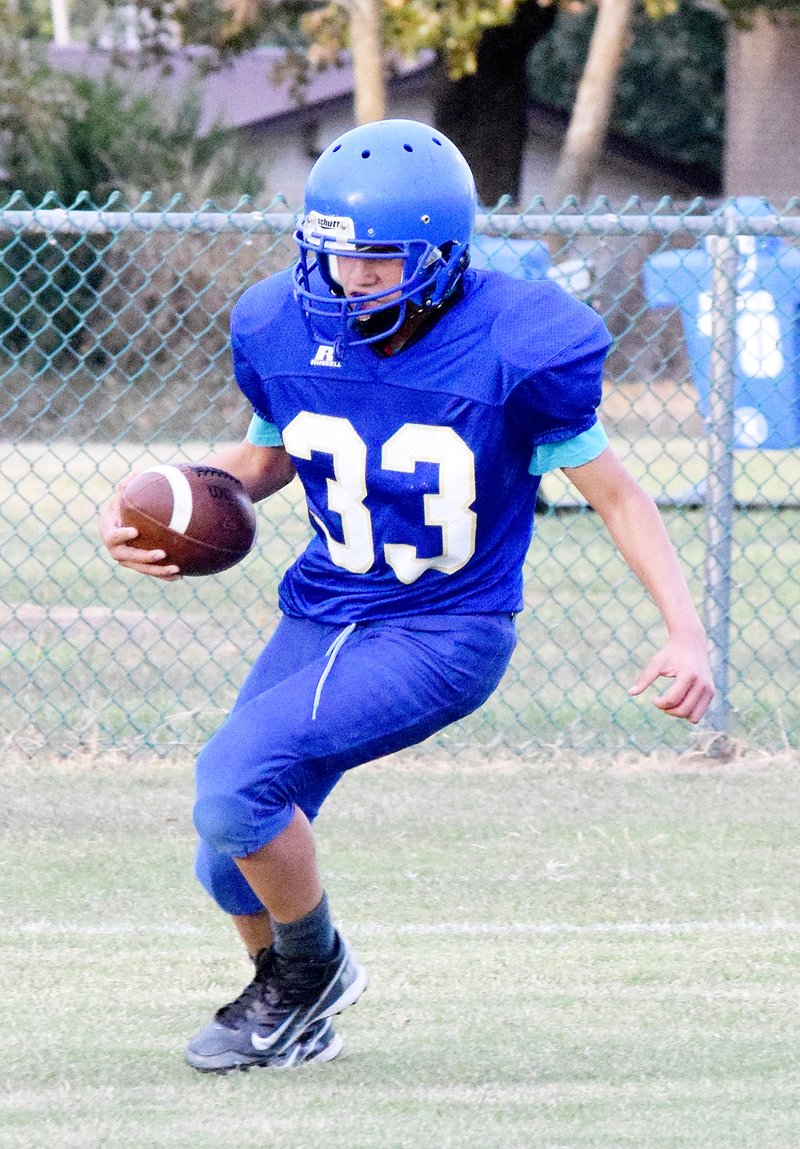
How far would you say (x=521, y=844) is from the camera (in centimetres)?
504

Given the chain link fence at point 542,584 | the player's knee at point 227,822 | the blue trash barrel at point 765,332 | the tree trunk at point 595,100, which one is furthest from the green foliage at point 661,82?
the player's knee at point 227,822

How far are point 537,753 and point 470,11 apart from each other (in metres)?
12.5

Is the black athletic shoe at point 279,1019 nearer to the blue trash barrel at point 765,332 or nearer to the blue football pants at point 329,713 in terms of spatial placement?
the blue football pants at point 329,713

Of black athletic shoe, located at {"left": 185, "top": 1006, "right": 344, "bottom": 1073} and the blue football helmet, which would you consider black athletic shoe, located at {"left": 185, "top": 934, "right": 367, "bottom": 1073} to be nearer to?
black athletic shoe, located at {"left": 185, "top": 1006, "right": 344, "bottom": 1073}

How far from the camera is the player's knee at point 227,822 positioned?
3.17 metres

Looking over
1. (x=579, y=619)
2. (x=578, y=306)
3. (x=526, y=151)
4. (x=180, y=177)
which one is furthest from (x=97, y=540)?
(x=526, y=151)

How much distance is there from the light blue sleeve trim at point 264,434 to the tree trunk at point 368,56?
13.8 meters

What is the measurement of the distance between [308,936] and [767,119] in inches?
999

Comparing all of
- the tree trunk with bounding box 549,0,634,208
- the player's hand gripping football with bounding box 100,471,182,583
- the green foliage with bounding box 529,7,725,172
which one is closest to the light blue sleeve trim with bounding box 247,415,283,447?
the player's hand gripping football with bounding box 100,471,182,583

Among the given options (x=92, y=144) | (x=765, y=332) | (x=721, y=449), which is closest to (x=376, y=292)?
(x=721, y=449)

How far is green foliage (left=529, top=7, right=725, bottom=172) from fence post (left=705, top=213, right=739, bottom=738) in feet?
110

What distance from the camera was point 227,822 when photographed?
3180mm

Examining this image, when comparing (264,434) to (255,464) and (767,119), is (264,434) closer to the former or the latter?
(255,464)

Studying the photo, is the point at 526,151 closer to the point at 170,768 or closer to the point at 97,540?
the point at 97,540
